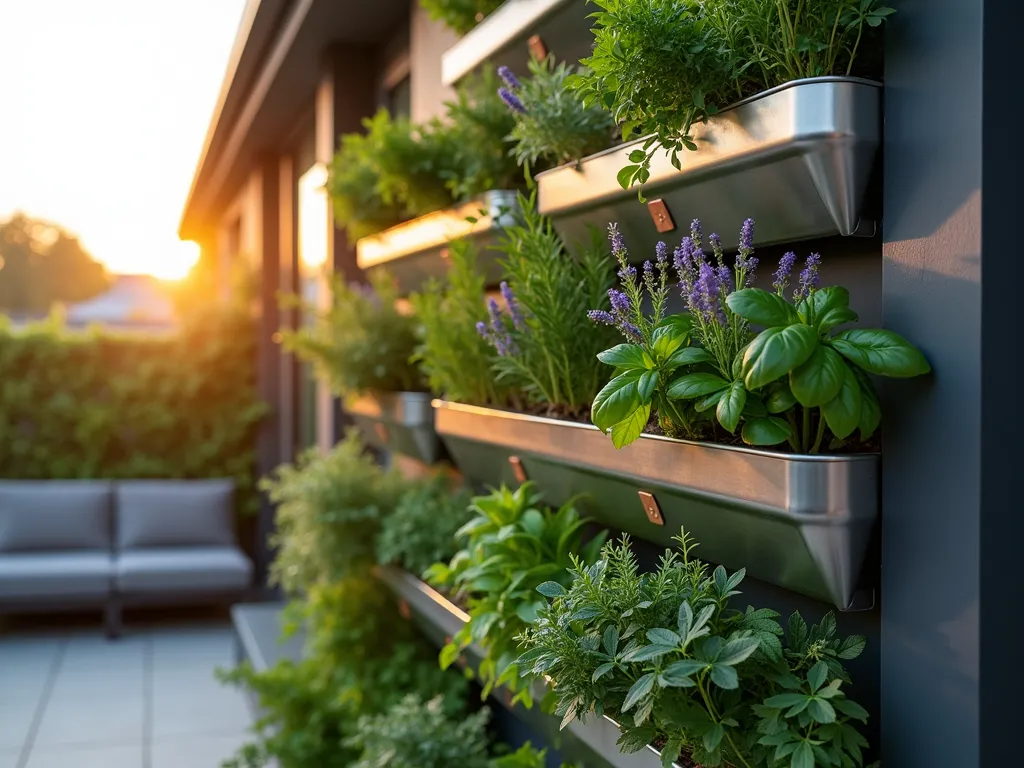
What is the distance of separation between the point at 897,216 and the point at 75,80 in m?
7.56

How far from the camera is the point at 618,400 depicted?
1297 mm

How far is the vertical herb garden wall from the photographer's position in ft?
3.89

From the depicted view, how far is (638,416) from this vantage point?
136 cm

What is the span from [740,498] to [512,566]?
2.16 ft

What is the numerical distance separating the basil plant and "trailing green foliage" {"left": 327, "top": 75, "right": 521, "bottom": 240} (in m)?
0.91

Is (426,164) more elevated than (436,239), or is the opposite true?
(426,164)

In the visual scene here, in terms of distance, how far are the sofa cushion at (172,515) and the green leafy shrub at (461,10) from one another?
457 centimetres

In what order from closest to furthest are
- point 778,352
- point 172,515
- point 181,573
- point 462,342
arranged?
point 778,352
point 462,342
point 181,573
point 172,515

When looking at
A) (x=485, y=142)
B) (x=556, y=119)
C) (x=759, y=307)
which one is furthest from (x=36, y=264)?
(x=759, y=307)

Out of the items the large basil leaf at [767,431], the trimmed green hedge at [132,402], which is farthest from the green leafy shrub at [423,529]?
the trimmed green hedge at [132,402]

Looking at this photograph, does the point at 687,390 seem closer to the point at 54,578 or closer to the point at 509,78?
the point at 509,78

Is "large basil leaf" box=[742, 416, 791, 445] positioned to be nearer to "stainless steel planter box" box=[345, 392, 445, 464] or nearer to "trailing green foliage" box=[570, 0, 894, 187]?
"trailing green foliage" box=[570, 0, 894, 187]

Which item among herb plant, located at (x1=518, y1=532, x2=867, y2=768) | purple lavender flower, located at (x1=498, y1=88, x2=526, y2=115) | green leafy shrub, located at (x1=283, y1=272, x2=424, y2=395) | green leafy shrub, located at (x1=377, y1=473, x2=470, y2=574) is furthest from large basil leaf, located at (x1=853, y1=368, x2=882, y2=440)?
green leafy shrub, located at (x1=283, y1=272, x2=424, y2=395)

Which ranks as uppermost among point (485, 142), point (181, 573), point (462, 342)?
point (485, 142)
